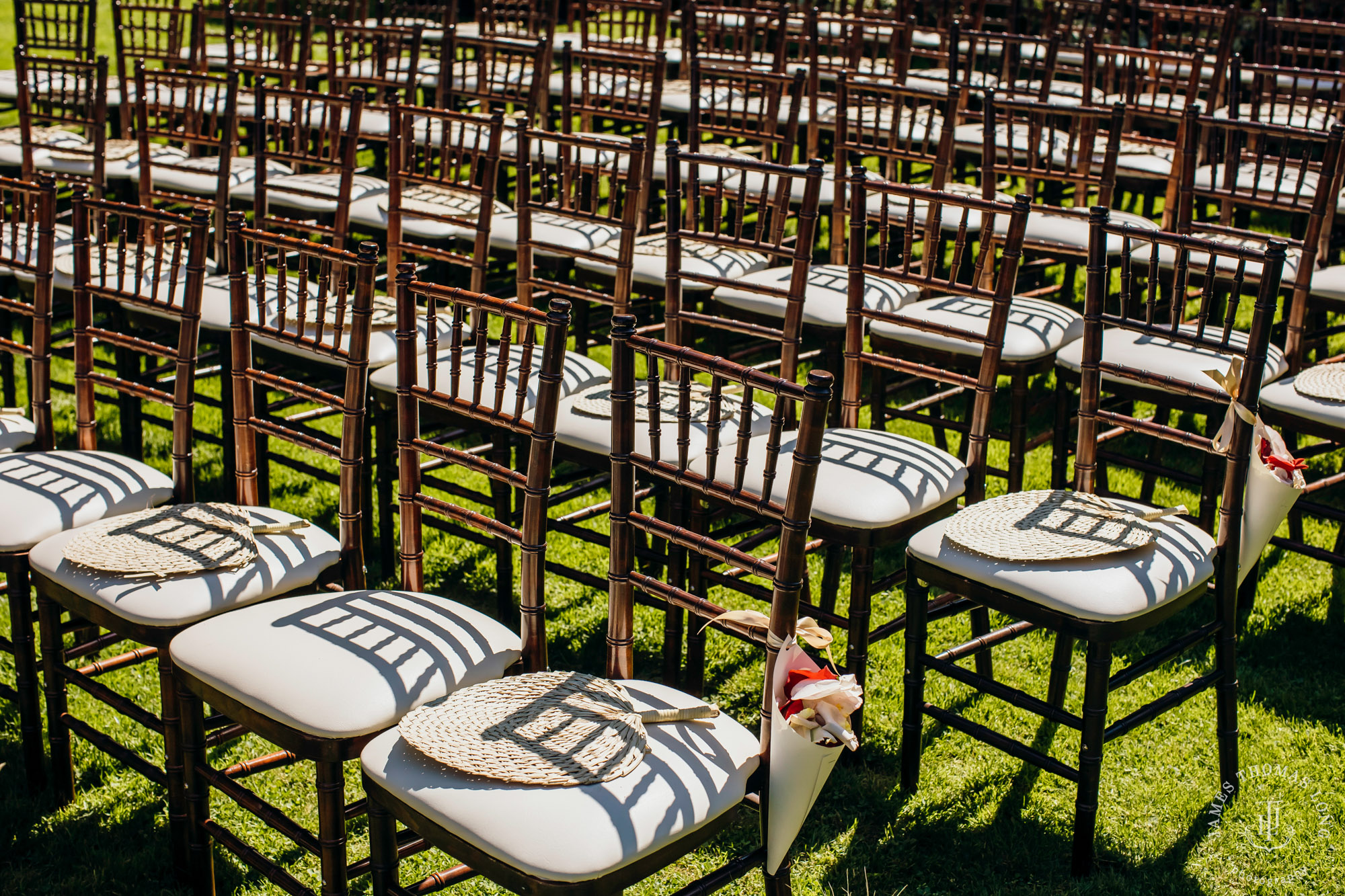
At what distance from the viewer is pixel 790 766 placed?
1998 millimetres

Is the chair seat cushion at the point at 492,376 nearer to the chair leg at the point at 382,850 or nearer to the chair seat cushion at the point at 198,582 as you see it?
the chair seat cushion at the point at 198,582

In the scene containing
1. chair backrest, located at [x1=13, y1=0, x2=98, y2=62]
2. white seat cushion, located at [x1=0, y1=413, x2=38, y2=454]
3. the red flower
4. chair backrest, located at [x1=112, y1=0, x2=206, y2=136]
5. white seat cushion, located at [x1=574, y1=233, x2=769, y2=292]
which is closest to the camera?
the red flower

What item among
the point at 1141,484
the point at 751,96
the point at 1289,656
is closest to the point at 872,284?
the point at 1141,484

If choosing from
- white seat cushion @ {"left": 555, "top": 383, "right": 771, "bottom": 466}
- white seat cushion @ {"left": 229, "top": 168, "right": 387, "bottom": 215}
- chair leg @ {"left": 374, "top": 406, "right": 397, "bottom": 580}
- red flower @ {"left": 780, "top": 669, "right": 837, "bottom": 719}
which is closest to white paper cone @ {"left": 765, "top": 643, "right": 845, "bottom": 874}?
red flower @ {"left": 780, "top": 669, "right": 837, "bottom": 719}

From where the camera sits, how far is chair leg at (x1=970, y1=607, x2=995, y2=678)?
3234 mm

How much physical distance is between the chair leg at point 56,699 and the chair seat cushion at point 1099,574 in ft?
5.75

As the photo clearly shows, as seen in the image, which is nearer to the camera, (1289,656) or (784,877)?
(784,877)

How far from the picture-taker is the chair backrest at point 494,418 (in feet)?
7.47

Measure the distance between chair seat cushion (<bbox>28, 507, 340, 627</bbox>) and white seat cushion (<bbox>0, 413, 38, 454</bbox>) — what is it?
58cm

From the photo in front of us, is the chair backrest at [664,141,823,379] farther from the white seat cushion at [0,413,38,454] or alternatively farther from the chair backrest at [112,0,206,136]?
the chair backrest at [112,0,206,136]

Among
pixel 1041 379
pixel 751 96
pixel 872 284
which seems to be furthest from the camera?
pixel 751 96

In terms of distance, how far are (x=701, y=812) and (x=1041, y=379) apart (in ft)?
13.0

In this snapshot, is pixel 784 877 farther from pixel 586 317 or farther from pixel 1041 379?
pixel 1041 379

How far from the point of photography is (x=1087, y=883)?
2641 millimetres
